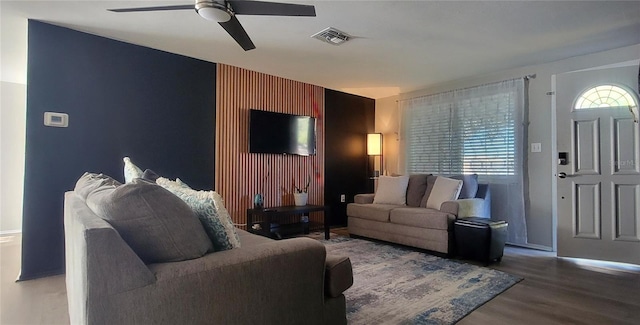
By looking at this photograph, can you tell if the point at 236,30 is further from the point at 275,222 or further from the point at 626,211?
the point at 626,211

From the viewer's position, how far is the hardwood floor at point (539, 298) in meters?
2.04

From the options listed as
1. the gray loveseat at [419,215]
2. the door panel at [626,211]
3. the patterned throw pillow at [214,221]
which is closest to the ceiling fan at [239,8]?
the patterned throw pillow at [214,221]

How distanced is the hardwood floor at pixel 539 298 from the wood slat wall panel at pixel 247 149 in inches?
75.6

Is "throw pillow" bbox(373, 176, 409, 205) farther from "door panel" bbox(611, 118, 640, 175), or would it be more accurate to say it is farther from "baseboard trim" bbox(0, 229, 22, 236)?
"baseboard trim" bbox(0, 229, 22, 236)

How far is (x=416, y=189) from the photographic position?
4285 mm

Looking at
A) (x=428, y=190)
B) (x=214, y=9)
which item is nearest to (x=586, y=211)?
(x=428, y=190)

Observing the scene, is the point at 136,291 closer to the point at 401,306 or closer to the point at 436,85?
the point at 401,306

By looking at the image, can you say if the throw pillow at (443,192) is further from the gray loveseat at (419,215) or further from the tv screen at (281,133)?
the tv screen at (281,133)

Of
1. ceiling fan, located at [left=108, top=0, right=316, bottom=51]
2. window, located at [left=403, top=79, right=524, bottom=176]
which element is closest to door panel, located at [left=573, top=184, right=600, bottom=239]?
window, located at [left=403, top=79, right=524, bottom=176]

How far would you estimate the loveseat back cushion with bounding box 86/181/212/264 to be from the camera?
116 centimetres

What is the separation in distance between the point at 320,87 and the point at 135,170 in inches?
134

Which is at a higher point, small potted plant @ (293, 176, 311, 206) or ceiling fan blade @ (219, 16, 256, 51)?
ceiling fan blade @ (219, 16, 256, 51)

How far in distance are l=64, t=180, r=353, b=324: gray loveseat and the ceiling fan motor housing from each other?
1260 mm

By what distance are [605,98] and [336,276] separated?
3578 millimetres
